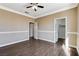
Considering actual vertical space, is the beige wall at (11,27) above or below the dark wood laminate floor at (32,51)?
above

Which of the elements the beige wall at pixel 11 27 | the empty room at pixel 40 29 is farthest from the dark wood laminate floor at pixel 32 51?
the beige wall at pixel 11 27

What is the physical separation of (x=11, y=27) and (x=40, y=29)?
2.90 meters

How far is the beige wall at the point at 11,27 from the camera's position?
4.41 metres

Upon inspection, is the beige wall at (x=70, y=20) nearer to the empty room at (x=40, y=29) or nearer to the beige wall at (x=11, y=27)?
the empty room at (x=40, y=29)

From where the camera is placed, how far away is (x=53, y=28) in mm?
5934

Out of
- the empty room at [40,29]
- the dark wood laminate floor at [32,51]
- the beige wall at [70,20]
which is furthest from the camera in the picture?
the beige wall at [70,20]

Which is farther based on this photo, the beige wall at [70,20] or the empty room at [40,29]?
the beige wall at [70,20]

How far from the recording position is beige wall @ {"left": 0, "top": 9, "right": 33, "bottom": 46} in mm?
4407

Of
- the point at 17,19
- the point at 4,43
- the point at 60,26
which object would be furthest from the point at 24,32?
the point at 60,26

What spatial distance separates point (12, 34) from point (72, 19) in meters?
3.66

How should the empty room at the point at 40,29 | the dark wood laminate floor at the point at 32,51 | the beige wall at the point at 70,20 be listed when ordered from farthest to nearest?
the beige wall at the point at 70,20
the empty room at the point at 40,29
the dark wood laminate floor at the point at 32,51

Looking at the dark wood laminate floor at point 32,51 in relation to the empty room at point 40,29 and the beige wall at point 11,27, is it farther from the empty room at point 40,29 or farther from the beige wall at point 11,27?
the beige wall at point 11,27

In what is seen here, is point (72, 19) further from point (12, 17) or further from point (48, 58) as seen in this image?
point (48, 58)

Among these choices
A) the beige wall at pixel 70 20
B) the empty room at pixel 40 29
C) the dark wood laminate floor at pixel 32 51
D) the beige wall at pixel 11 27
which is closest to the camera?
the dark wood laminate floor at pixel 32 51
